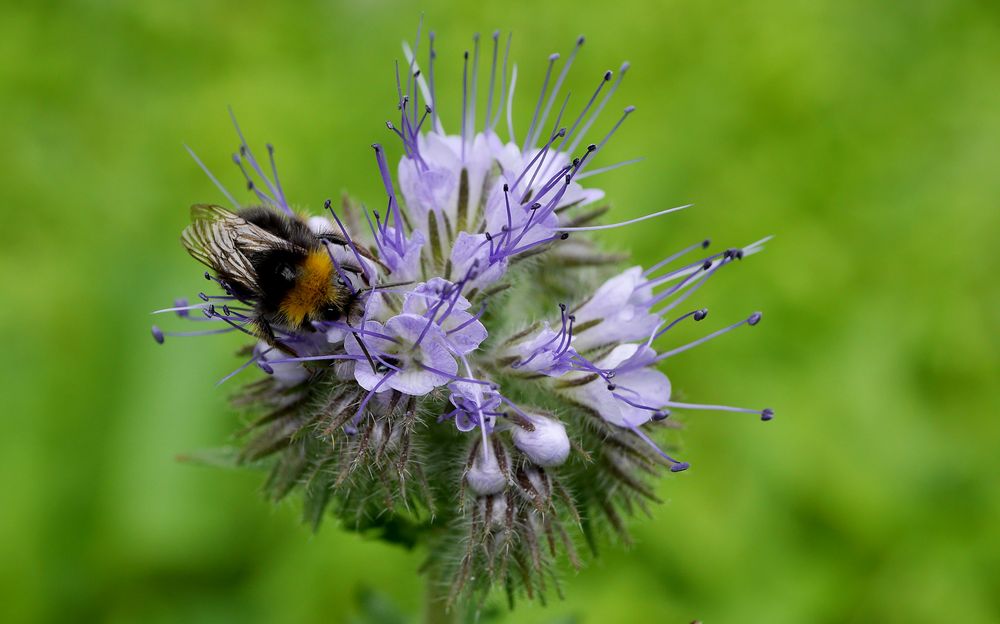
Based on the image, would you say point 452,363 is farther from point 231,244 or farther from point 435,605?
point 435,605

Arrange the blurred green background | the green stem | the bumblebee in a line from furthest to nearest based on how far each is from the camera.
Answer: the blurred green background
the green stem
the bumblebee

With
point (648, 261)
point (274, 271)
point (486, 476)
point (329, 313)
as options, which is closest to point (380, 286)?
point (329, 313)

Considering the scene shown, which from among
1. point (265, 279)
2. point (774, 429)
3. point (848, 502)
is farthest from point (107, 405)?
point (848, 502)

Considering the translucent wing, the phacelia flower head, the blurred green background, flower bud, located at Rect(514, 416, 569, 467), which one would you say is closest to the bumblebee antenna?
the phacelia flower head

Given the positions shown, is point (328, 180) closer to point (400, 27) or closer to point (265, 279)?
point (400, 27)

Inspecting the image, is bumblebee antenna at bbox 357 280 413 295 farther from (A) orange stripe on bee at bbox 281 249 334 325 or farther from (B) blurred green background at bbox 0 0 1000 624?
(B) blurred green background at bbox 0 0 1000 624

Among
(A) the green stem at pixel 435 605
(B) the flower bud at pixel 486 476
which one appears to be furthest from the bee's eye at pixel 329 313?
(A) the green stem at pixel 435 605

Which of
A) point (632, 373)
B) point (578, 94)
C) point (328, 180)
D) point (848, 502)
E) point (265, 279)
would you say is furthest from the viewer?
point (578, 94)
